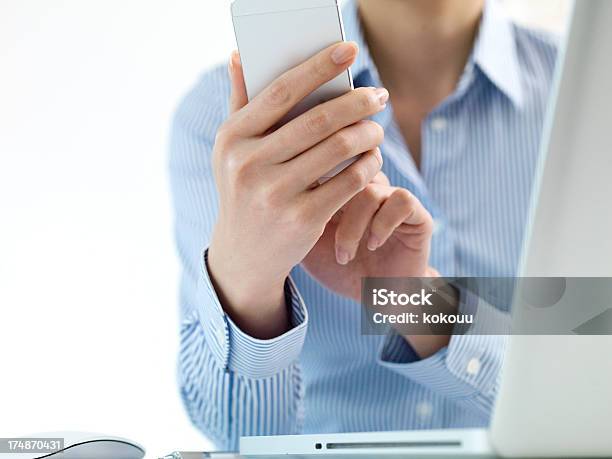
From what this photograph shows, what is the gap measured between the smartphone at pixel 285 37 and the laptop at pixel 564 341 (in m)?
0.17

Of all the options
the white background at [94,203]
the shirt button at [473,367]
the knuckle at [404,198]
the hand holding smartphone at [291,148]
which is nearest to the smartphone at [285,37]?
the hand holding smartphone at [291,148]

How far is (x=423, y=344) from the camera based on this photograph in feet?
2.27

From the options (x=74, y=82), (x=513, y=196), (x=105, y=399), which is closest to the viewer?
(x=513, y=196)

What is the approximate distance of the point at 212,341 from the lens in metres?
0.66

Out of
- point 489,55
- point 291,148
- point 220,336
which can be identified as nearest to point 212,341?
point 220,336

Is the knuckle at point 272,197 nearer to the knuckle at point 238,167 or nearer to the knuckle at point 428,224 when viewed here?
the knuckle at point 238,167

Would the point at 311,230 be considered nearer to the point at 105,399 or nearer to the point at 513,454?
the point at 513,454

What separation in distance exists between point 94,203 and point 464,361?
929mm

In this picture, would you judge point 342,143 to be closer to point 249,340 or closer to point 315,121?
point 315,121

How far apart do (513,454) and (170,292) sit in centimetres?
112

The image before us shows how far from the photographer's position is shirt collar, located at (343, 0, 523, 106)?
0.85 meters

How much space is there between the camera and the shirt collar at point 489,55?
0.85 m

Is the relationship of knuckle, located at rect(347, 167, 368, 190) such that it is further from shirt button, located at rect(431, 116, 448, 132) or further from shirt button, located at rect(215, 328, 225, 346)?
shirt button, located at rect(431, 116, 448, 132)

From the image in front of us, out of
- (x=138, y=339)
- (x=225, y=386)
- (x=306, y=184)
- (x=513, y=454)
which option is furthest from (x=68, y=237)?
(x=513, y=454)
